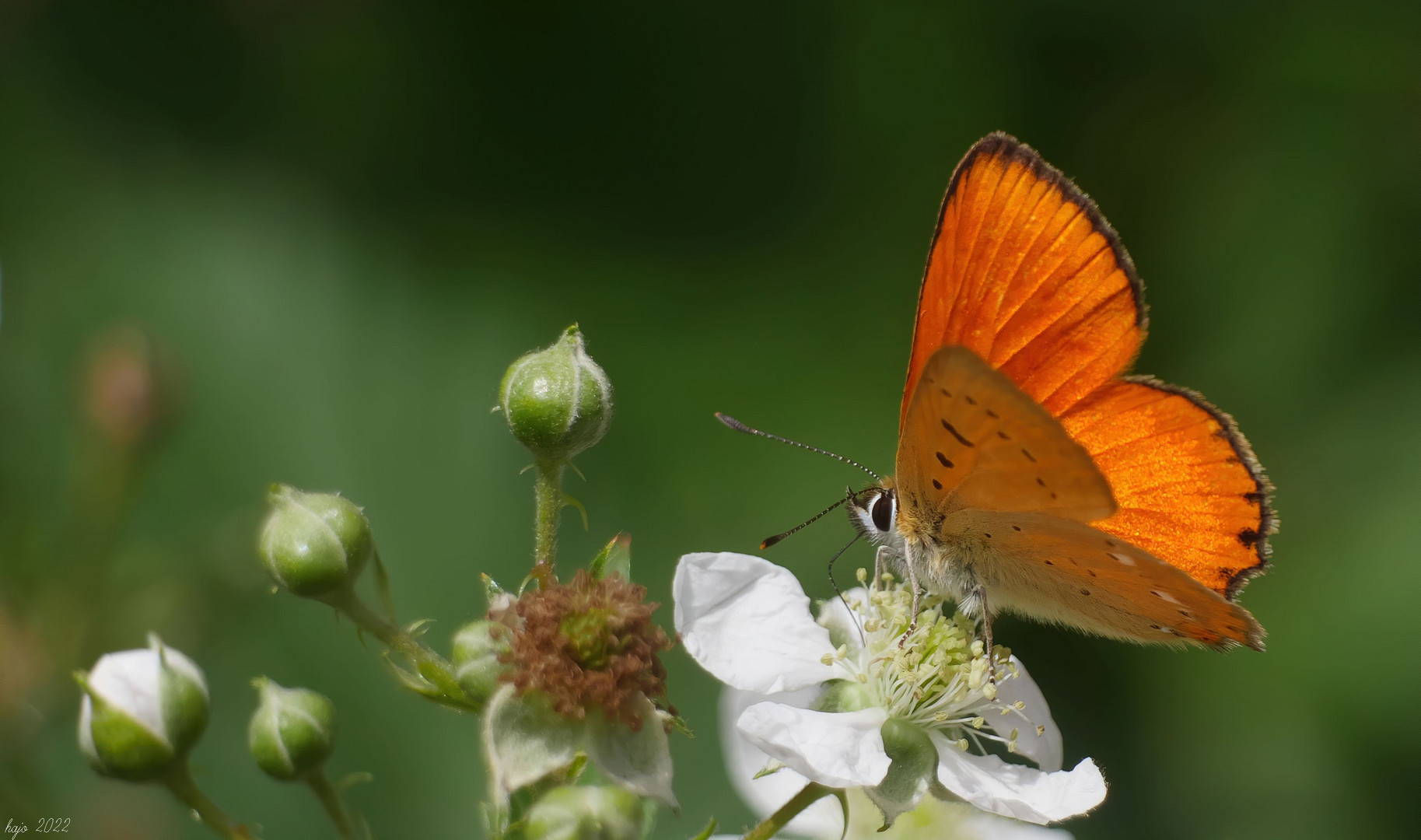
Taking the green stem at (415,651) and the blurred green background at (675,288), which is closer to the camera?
the green stem at (415,651)

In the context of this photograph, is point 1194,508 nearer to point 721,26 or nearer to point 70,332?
point 721,26

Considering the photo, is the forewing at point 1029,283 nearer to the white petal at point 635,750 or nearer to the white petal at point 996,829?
the white petal at point 635,750

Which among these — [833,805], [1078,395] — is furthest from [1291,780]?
[1078,395]

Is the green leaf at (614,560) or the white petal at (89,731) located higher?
the green leaf at (614,560)

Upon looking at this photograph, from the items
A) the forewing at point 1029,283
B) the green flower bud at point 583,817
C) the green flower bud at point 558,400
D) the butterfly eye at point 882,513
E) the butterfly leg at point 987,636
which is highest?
the forewing at point 1029,283

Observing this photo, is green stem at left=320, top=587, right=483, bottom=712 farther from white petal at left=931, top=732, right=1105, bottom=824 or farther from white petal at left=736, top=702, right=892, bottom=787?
white petal at left=931, top=732, right=1105, bottom=824

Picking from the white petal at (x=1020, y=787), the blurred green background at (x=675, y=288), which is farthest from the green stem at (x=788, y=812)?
the blurred green background at (x=675, y=288)
